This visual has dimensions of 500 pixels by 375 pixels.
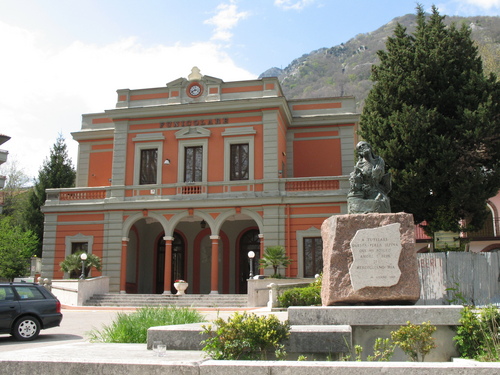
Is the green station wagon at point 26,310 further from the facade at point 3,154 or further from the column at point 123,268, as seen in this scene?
the column at point 123,268

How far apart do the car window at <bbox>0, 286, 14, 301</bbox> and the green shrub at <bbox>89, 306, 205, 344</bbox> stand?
4860mm

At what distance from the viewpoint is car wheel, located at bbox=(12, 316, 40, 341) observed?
11.9 m

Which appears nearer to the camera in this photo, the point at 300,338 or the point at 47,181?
the point at 300,338

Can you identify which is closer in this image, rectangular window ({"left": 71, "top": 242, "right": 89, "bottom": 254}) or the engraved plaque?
the engraved plaque

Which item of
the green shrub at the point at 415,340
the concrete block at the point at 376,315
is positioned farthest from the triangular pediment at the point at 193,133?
the green shrub at the point at 415,340

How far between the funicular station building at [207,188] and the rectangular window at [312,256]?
5 centimetres

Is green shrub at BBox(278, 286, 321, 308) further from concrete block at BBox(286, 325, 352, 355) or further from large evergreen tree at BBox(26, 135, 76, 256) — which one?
large evergreen tree at BBox(26, 135, 76, 256)

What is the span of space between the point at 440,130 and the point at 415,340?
599 inches

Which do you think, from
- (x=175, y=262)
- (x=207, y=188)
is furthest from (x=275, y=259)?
(x=175, y=262)

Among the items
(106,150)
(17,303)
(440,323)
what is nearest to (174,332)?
(440,323)

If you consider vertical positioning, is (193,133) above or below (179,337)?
above

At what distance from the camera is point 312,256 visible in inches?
917

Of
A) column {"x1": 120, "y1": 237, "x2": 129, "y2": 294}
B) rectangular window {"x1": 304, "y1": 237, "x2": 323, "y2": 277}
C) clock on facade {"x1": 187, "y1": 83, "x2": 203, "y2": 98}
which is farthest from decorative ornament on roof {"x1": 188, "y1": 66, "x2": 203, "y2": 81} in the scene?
rectangular window {"x1": 304, "y1": 237, "x2": 323, "y2": 277}

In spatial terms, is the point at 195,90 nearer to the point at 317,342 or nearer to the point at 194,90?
the point at 194,90
